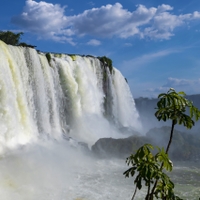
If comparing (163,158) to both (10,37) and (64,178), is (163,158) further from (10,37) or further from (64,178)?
(10,37)

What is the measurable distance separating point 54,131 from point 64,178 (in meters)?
6.40

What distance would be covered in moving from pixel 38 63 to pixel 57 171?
7058 millimetres

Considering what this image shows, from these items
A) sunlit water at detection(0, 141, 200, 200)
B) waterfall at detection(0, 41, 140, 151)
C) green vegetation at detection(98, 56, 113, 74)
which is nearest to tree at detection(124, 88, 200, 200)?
sunlit water at detection(0, 141, 200, 200)

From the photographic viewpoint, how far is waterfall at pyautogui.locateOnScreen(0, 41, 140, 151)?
45.9 ft

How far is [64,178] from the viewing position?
12172 millimetres

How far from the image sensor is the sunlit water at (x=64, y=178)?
405 inches

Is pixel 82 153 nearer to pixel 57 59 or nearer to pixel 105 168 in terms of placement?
pixel 105 168

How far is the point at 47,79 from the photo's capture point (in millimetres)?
18125

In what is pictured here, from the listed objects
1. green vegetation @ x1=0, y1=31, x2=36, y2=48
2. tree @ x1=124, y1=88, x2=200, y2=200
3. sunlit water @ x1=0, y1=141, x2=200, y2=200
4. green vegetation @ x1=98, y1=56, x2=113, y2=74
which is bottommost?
sunlit water @ x1=0, y1=141, x2=200, y2=200

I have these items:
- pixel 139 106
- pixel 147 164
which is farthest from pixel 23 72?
pixel 139 106

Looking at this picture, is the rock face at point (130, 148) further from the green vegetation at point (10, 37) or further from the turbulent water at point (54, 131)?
the green vegetation at point (10, 37)

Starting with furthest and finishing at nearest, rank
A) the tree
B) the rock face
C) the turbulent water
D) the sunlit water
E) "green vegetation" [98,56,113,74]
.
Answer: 1. "green vegetation" [98,56,113,74]
2. the rock face
3. the turbulent water
4. the sunlit water
5. the tree

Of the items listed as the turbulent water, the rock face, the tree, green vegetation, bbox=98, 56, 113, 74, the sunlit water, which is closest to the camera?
the tree

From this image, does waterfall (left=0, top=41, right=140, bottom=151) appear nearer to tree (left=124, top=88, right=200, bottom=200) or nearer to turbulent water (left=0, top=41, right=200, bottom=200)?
turbulent water (left=0, top=41, right=200, bottom=200)
